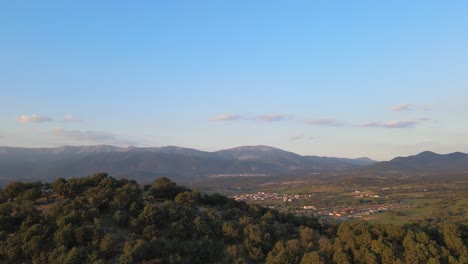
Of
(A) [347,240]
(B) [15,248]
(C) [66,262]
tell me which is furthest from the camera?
(A) [347,240]

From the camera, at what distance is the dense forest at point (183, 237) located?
24.8 meters

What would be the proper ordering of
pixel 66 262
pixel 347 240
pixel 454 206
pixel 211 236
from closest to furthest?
pixel 66 262, pixel 347 240, pixel 211 236, pixel 454 206

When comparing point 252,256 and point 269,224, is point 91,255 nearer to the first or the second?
point 252,256

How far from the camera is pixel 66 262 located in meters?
23.3

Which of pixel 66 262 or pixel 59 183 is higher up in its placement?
pixel 59 183

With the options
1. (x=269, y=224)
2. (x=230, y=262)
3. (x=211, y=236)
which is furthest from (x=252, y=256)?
(x=269, y=224)

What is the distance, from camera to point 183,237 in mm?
28797

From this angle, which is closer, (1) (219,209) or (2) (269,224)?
(2) (269,224)

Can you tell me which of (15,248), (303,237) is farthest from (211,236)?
(15,248)

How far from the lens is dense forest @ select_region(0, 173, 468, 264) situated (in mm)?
24828

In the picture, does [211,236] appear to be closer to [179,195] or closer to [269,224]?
[269,224]

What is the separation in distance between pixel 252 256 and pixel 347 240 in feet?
22.2

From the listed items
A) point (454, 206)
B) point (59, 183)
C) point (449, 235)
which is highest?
point (59, 183)

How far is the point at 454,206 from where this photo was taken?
109 m
